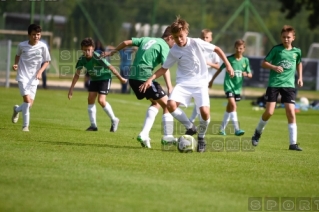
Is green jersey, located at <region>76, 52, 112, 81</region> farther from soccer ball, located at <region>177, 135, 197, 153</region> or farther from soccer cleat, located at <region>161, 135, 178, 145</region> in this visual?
soccer ball, located at <region>177, 135, 197, 153</region>

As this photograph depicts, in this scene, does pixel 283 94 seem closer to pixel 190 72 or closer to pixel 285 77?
pixel 285 77

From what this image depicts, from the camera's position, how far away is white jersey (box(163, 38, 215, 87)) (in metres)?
12.0

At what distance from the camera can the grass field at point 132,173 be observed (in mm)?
8055

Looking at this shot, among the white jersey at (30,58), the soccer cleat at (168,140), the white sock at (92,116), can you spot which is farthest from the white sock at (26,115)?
the soccer cleat at (168,140)

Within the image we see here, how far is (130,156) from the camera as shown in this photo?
1149cm

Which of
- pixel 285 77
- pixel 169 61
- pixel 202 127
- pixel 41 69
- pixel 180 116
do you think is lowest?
pixel 202 127

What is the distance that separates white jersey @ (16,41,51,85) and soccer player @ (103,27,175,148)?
2626 mm

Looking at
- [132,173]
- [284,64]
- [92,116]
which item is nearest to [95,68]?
[92,116]

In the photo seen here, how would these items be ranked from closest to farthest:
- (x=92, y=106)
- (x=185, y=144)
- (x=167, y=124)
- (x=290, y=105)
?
(x=185, y=144), (x=167, y=124), (x=290, y=105), (x=92, y=106)

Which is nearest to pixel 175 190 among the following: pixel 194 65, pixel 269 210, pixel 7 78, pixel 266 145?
pixel 269 210

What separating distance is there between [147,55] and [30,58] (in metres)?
3.12

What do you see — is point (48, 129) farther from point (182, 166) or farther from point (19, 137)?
point (182, 166)

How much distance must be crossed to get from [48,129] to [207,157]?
4.63 meters

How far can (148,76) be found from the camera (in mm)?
12758
